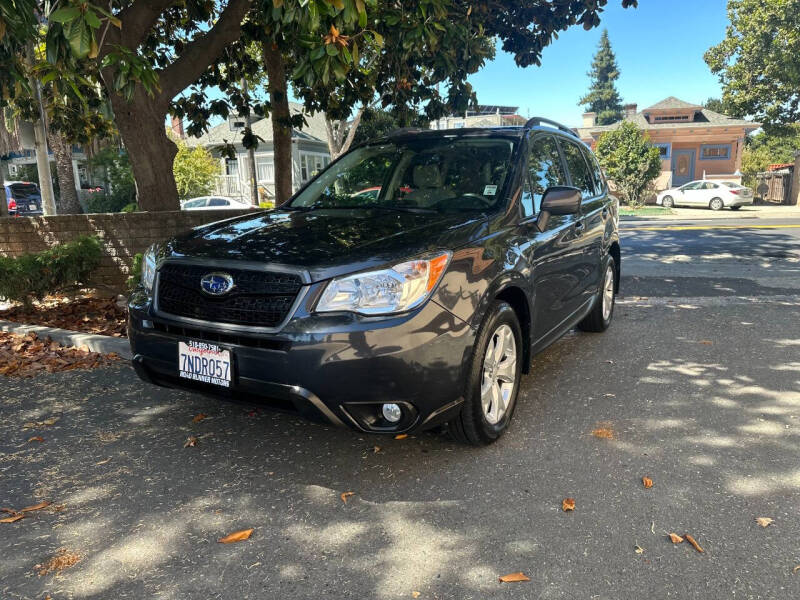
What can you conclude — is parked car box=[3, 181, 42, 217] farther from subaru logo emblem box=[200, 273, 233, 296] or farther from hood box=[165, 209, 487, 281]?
subaru logo emblem box=[200, 273, 233, 296]

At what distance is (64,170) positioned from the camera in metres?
22.7

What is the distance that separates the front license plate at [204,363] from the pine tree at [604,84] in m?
80.6

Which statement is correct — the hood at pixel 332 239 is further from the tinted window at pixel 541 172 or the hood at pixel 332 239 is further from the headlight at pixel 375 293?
the tinted window at pixel 541 172

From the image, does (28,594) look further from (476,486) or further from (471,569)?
(476,486)

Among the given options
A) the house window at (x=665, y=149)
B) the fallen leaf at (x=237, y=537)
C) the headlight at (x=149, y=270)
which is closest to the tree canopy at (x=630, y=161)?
the house window at (x=665, y=149)

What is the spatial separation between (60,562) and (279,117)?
7588mm

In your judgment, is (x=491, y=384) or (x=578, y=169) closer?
(x=491, y=384)

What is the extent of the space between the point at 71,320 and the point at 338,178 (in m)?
3.75

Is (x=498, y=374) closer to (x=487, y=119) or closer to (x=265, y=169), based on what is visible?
(x=265, y=169)

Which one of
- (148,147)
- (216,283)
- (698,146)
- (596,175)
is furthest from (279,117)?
(698,146)

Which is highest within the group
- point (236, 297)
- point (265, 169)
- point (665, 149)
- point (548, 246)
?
point (665, 149)

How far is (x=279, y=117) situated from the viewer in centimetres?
904

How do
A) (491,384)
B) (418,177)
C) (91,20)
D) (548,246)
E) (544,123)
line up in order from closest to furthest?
(91,20) → (491,384) → (548,246) → (418,177) → (544,123)

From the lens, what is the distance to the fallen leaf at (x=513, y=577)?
233 centimetres
